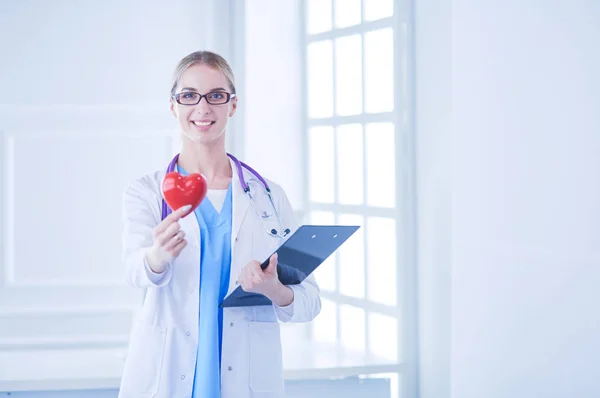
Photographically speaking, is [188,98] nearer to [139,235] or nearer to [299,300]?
[139,235]

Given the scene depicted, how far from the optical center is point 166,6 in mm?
3027

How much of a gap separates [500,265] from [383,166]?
0.80m

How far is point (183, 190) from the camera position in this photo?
1645mm

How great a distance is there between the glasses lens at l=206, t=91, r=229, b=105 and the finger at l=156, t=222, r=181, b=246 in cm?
41

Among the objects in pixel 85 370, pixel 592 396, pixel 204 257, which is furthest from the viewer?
pixel 85 370

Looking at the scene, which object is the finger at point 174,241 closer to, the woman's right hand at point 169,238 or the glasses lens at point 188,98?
the woman's right hand at point 169,238

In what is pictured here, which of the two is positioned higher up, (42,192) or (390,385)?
(42,192)

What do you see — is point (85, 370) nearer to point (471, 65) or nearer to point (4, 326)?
point (4, 326)

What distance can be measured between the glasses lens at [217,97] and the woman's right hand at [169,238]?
357 millimetres

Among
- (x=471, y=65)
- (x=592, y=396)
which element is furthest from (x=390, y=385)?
(x=471, y=65)

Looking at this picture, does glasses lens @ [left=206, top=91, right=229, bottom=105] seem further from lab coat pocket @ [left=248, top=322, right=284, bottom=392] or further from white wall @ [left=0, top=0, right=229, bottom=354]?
white wall @ [left=0, top=0, right=229, bottom=354]

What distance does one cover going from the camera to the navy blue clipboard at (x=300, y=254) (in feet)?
5.28

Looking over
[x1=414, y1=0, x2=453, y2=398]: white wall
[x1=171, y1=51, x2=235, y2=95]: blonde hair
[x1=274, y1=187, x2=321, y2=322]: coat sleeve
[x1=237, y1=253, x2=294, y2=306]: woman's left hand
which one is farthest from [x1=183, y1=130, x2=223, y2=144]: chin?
[x1=414, y1=0, x2=453, y2=398]: white wall

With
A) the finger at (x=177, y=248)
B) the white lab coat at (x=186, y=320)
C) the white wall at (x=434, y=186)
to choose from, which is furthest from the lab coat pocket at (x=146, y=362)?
the white wall at (x=434, y=186)
